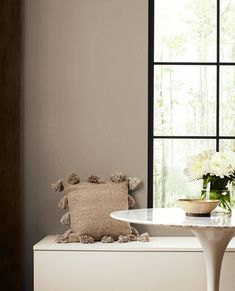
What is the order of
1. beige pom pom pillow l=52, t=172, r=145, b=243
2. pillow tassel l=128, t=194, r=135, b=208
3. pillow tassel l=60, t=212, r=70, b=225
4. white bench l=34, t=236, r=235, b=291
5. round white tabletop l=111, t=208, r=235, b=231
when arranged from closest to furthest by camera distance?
round white tabletop l=111, t=208, r=235, b=231
white bench l=34, t=236, r=235, b=291
beige pom pom pillow l=52, t=172, r=145, b=243
pillow tassel l=60, t=212, r=70, b=225
pillow tassel l=128, t=194, r=135, b=208

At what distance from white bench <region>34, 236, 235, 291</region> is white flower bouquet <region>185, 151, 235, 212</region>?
0.55 meters

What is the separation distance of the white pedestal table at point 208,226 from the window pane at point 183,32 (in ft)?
4.64

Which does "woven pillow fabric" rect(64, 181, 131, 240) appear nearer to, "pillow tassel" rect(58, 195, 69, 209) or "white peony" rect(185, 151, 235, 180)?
"pillow tassel" rect(58, 195, 69, 209)

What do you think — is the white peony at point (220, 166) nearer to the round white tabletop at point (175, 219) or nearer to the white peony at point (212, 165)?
the white peony at point (212, 165)

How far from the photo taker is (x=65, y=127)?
4.82 meters

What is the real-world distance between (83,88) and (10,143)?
2.11 ft

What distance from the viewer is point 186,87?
491 centimetres

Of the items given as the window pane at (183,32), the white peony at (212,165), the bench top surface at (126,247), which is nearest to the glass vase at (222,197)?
the white peony at (212,165)

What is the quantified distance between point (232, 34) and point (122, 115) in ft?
3.22

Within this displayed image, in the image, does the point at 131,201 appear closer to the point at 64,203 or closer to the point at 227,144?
the point at 64,203

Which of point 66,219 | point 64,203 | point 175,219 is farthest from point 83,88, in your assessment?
point 175,219

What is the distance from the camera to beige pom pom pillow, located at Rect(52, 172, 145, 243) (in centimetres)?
449

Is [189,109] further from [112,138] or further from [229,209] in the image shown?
[229,209]

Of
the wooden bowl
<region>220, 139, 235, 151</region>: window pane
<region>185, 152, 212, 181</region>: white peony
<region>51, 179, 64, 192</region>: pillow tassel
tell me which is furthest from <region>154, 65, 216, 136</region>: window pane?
the wooden bowl
